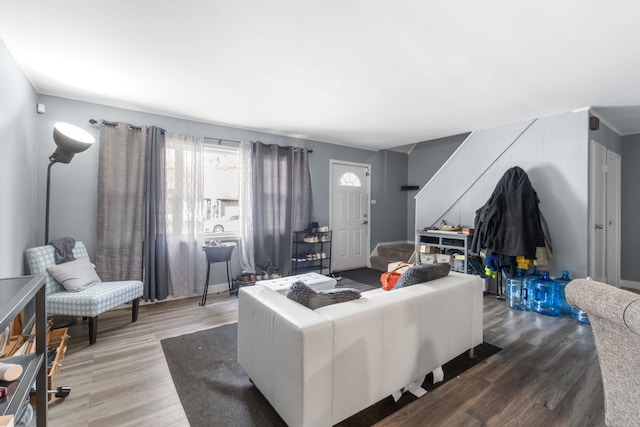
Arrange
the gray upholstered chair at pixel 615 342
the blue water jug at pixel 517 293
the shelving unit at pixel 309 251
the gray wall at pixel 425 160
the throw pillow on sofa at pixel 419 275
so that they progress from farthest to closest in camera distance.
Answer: the gray wall at pixel 425 160 < the shelving unit at pixel 309 251 < the blue water jug at pixel 517 293 < the throw pillow on sofa at pixel 419 275 < the gray upholstered chair at pixel 615 342

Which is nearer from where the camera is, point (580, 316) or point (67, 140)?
point (67, 140)

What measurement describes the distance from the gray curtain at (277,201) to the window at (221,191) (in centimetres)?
34

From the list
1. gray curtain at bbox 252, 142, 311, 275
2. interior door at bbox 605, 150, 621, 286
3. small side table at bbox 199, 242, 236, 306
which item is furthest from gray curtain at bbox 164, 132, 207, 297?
interior door at bbox 605, 150, 621, 286

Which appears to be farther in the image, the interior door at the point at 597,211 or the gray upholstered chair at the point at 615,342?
the interior door at the point at 597,211

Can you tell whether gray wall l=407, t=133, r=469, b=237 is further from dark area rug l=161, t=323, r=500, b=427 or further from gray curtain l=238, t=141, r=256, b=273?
dark area rug l=161, t=323, r=500, b=427

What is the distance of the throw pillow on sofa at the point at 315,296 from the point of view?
1.55 metres

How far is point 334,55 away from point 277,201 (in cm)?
255

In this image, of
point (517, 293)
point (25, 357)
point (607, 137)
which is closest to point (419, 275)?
point (25, 357)

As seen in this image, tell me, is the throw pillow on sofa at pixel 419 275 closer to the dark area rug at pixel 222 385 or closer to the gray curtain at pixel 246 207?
the dark area rug at pixel 222 385

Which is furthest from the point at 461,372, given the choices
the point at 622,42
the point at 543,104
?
the point at 543,104

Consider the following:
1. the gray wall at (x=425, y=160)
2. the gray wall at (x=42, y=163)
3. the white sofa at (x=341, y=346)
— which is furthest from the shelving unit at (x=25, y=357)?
the gray wall at (x=425, y=160)

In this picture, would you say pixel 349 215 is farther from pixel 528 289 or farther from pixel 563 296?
pixel 563 296

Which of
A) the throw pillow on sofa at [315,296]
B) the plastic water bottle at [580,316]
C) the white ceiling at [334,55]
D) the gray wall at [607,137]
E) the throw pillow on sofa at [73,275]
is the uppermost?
the white ceiling at [334,55]

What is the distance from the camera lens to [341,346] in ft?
4.63
